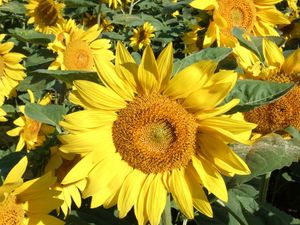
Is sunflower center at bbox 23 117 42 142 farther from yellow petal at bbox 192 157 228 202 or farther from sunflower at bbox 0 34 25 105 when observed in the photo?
yellow petal at bbox 192 157 228 202

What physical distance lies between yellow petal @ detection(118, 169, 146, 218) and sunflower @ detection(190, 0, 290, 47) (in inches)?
31.9

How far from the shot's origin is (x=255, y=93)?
53.3 inches

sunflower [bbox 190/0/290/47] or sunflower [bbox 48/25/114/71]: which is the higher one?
sunflower [bbox 190/0/290/47]

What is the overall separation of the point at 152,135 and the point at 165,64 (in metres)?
0.29

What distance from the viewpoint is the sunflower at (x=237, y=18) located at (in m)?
2.25

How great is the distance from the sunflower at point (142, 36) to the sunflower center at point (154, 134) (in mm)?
3838

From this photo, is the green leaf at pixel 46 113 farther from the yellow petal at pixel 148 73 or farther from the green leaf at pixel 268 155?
the green leaf at pixel 268 155

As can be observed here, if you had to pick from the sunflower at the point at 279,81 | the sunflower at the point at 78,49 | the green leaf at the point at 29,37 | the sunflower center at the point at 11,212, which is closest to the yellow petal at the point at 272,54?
the sunflower at the point at 279,81

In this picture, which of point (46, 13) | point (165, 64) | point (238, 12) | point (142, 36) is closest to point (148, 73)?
point (165, 64)

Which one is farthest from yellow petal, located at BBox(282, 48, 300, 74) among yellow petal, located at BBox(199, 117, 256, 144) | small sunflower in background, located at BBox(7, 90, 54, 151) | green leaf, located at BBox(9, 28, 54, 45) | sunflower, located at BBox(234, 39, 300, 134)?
green leaf, located at BBox(9, 28, 54, 45)

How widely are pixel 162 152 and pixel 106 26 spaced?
3.67 m

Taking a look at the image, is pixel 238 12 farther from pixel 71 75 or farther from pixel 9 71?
pixel 9 71

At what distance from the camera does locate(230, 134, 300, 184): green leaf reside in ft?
4.41

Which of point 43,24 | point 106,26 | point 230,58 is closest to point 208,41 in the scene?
point 230,58
